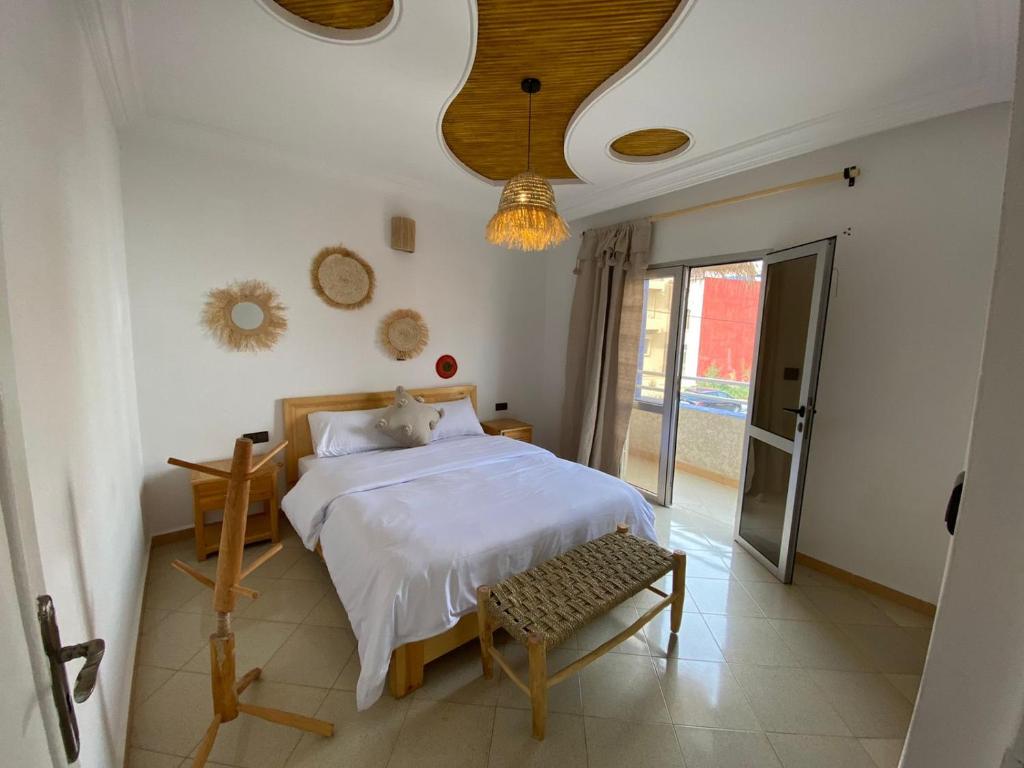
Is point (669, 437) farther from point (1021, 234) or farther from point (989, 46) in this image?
point (1021, 234)

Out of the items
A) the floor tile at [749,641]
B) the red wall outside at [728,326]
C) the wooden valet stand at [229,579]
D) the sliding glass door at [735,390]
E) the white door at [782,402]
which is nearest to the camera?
the wooden valet stand at [229,579]

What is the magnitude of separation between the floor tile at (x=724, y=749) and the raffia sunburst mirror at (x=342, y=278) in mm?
3123

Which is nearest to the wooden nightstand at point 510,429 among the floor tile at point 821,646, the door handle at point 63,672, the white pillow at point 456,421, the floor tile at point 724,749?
the white pillow at point 456,421

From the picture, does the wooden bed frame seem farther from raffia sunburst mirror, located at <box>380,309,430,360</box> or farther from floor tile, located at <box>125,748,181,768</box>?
floor tile, located at <box>125,748,181,768</box>

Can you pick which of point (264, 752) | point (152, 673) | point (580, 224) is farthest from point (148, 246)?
point (580, 224)

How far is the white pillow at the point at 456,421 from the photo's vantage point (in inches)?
126

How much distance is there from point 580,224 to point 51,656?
160 inches

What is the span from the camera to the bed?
150cm

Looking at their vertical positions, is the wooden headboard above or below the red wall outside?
below

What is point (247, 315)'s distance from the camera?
270cm

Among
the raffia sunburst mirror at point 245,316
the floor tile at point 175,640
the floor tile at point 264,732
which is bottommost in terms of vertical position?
the floor tile at point 175,640

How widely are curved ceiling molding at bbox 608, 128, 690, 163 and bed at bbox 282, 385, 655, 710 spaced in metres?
2.07

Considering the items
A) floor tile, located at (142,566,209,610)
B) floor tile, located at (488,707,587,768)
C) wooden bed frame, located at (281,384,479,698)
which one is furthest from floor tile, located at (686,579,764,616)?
floor tile, located at (142,566,209,610)

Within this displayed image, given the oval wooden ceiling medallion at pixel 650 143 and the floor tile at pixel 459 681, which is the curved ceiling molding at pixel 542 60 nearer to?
the oval wooden ceiling medallion at pixel 650 143
